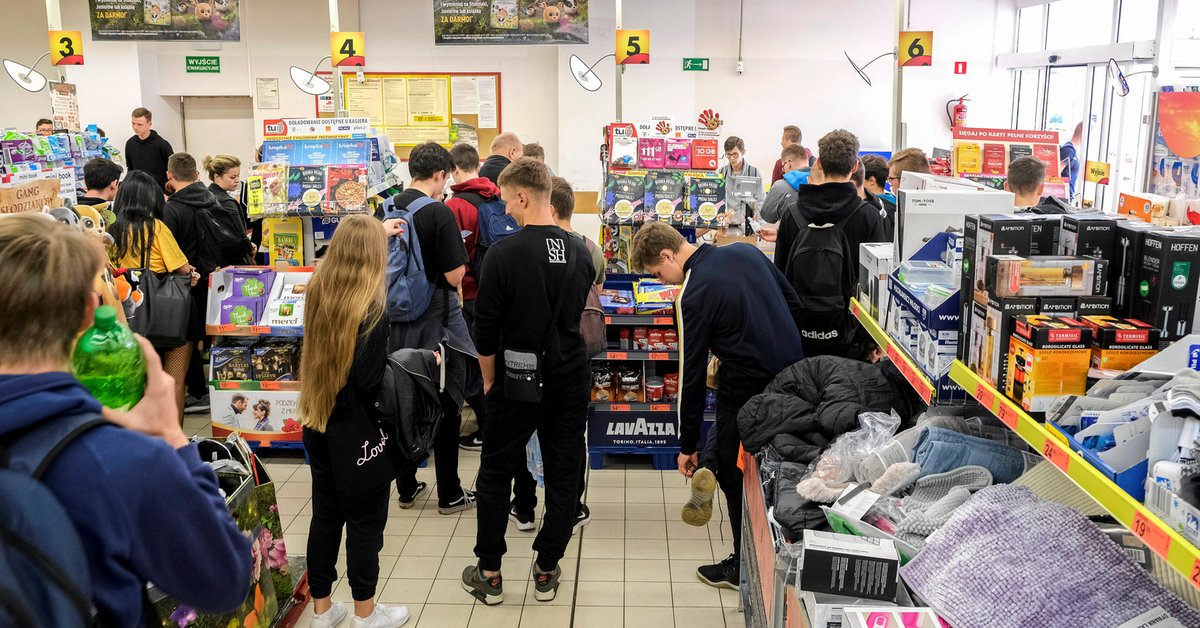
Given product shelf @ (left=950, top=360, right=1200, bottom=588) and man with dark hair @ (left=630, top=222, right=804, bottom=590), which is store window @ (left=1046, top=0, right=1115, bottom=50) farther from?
product shelf @ (left=950, top=360, right=1200, bottom=588)

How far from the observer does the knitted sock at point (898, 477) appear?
2678 mm

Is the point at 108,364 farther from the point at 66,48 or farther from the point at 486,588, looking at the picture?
the point at 66,48

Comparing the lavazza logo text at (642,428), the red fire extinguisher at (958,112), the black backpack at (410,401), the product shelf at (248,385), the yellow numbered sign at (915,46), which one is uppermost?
the yellow numbered sign at (915,46)

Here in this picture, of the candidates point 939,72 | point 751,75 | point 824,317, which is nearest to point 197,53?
point 751,75

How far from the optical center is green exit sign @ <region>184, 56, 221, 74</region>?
12344 mm

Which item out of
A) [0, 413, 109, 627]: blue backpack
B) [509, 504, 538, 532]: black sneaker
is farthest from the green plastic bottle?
[509, 504, 538, 532]: black sneaker

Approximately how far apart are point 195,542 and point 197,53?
12211mm

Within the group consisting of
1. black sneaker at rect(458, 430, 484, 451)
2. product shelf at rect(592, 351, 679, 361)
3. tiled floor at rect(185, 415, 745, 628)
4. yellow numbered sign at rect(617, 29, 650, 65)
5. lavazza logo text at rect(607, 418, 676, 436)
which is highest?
yellow numbered sign at rect(617, 29, 650, 65)

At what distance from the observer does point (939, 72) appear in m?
12.6

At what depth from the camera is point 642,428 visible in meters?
5.60

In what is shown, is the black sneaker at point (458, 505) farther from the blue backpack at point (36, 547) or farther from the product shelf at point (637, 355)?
the blue backpack at point (36, 547)

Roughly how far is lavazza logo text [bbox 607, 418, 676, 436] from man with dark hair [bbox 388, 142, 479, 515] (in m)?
0.93

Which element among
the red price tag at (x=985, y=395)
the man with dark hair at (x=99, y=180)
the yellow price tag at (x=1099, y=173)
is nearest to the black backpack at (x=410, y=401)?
the red price tag at (x=985, y=395)

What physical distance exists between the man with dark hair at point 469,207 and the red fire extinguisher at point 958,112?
885 cm
